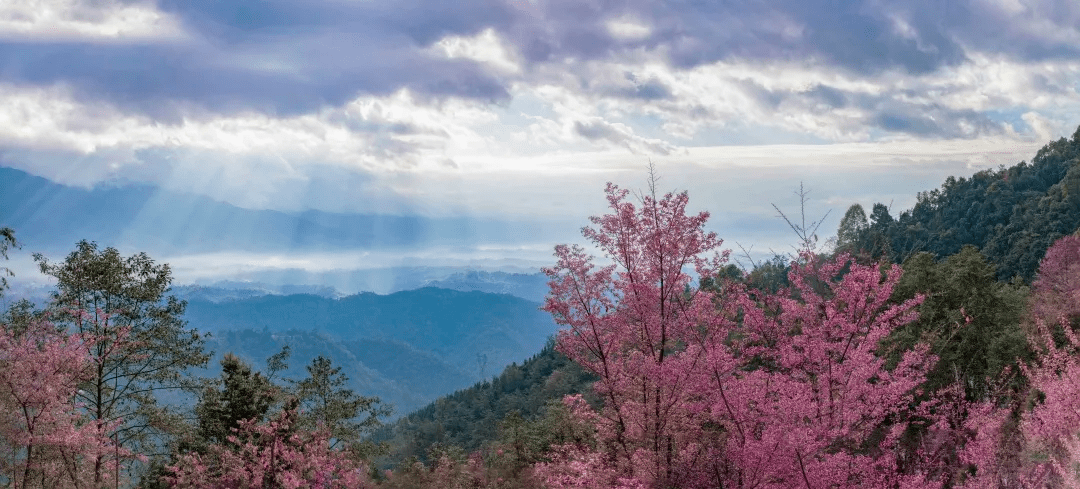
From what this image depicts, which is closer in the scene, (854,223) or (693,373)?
(693,373)

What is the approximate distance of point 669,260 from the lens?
13992 millimetres

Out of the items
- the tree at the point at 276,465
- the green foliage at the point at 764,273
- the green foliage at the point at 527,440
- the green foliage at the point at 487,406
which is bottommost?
the green foliage at the point at 487,406

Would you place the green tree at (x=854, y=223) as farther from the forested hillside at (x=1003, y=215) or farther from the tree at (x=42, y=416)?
the tree at (x=42, y=416)

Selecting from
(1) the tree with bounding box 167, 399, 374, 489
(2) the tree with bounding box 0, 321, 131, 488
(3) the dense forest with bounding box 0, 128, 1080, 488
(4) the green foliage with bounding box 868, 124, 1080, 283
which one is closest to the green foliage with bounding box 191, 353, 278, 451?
(3) the dense forest with bounding box 0, 128, 1080, 488

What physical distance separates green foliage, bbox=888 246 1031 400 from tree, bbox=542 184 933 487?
18693mm

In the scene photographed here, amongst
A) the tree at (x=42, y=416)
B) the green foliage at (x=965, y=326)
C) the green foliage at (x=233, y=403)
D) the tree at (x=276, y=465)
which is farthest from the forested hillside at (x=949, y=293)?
the tree at (x=42, y=416)

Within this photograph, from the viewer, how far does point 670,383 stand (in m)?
13.8

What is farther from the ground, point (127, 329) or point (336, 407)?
point (127, 329)

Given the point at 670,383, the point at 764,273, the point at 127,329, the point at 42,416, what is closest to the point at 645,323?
the point at 670,383

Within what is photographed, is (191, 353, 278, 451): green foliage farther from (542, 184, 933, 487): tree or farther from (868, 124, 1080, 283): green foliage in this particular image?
(868, 124, 1080, 283): green foliage

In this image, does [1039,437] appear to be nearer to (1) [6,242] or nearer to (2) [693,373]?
(2) [693,373]

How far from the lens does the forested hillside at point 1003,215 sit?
94.5 meters

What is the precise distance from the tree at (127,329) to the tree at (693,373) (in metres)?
17.8

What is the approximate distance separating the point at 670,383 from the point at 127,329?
1954cm
